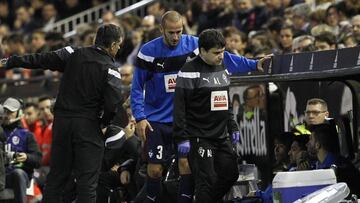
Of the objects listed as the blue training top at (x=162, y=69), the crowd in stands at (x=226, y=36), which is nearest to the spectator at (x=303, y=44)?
the crowd in stands at (x=226, y=36)

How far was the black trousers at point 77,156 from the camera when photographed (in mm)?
11539

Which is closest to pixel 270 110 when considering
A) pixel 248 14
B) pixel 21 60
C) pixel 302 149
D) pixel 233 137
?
pixel 302 149

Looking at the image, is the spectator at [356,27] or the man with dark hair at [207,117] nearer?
the man with dark hair at [207,117]

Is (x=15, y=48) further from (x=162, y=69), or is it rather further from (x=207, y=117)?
(x=207, y=117)

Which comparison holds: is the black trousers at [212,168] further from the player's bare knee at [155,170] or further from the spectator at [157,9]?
the spectator at [157,9]

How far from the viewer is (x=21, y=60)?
11750mm

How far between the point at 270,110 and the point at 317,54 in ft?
8.99

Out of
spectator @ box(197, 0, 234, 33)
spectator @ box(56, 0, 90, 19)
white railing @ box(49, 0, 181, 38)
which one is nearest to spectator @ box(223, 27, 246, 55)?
spectator @ box(197, 0, 234, 33)

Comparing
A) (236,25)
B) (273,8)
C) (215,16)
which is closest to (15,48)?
(215,16)

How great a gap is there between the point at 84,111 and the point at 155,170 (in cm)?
111

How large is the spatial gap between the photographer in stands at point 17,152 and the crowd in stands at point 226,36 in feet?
3.52

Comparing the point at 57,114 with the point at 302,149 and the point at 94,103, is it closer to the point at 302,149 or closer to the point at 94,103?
the point at 94,103

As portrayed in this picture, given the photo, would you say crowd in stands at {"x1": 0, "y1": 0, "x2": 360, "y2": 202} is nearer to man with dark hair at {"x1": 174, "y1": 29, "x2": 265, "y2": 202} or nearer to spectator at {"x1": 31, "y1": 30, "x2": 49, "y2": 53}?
spectator at {"x1": 31, "y1": 30, "x2": 49, "y2": 53}

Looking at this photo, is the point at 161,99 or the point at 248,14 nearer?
the point at 161,99
